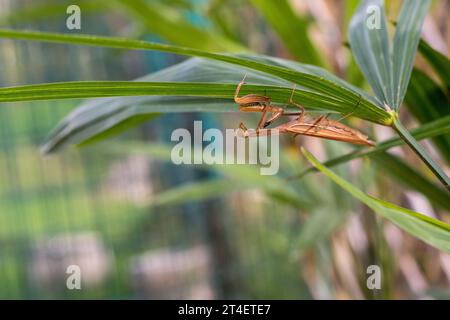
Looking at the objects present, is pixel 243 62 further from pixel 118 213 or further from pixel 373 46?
pixel 118 213

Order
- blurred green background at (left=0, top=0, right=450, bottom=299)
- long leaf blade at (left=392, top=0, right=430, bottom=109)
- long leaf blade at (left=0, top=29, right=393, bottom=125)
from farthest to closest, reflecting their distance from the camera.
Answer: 1. blurred green background at (left=0, top=0, right=450, bottom=299)
2. long leaf blade at (left=392, top=0, right=430, bottom=109)
3. long leaf blade at (left=0, top=29, right=393, bottom=125)

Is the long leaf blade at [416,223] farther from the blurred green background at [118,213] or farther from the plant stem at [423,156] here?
the blurred green background at [118,213]

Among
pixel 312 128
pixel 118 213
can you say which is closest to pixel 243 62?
pixel 312 128

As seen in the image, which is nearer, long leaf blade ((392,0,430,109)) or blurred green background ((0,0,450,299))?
long leaf blade ((392,0,430,109))

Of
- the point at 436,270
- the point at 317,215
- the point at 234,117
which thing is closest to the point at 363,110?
the point at 317,215

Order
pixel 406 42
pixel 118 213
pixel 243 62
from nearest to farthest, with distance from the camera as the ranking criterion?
1. pixel 243 62
2. pixel 406 42
3. pixel 118 213

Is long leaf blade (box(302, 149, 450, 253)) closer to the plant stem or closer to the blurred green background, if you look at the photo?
the plant stem

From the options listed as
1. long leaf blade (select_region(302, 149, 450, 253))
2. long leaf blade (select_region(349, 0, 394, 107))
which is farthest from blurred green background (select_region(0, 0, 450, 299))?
long leaf blade (select_region(302, 149, 450, 253))

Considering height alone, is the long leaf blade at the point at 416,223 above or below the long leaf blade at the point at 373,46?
below

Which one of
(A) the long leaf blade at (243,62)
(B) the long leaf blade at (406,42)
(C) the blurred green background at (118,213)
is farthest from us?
(C) the blurred green background at (118,213)

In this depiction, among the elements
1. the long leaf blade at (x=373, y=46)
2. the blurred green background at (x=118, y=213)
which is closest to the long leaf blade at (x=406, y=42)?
the long leaf blade at (x=373, y=46)
